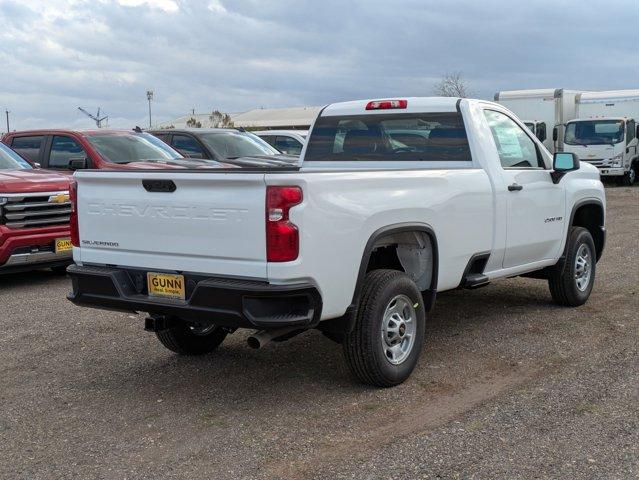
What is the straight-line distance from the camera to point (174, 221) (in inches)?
192

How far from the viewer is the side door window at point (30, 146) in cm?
1177

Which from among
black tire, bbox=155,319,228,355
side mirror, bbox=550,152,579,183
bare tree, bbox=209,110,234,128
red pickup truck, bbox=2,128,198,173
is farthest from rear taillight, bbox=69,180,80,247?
bare tree, bbox=209,110,234,128

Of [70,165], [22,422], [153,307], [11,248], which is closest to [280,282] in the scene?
[153,307]

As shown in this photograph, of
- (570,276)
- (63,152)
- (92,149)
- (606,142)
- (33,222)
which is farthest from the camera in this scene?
(606,142)

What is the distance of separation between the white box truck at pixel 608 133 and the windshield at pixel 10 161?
1891 centimetres

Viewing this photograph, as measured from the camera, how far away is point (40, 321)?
7.55m

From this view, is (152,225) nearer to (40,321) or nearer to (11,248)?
(40,321)

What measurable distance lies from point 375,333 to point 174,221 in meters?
1.42

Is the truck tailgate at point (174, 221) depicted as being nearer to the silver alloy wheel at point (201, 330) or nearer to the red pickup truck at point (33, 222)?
the silver alloy wheel at point (201, 330)

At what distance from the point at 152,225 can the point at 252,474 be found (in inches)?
67.3

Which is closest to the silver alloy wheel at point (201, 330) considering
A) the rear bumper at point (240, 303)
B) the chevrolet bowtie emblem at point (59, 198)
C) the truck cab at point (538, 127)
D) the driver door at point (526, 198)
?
the rear bumper at point (240, 303)

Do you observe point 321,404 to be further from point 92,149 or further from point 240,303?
point 92,149

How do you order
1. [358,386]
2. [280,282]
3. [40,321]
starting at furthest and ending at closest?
[40,321], [358,386], [280,282]

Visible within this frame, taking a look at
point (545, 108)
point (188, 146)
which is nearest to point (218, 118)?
point (545, 108)
